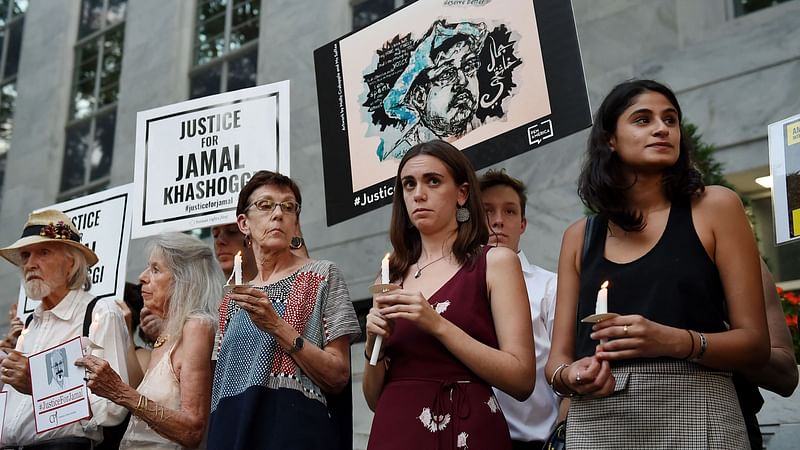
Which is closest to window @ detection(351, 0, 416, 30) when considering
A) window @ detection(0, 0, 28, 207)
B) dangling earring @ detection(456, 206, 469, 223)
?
dangling earring @ detection(456, 206, 469, 223)

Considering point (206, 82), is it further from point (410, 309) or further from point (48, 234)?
point (410, 309)

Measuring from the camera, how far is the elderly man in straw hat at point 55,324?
4.48 m

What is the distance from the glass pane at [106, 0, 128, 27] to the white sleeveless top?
38.4ft

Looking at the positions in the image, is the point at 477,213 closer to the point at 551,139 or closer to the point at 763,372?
the point at 551,139

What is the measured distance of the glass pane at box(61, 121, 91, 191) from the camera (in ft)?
48.8

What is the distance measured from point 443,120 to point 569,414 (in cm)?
202

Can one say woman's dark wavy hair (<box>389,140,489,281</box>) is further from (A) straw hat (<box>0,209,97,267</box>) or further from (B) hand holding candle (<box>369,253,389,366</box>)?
(A) straw hat (<box>0,209,97,267</box>)

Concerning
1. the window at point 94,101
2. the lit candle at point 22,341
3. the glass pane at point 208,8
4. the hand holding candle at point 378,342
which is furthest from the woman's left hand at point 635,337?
the window at point 94,101

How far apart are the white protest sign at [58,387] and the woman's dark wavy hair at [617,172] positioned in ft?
7.57

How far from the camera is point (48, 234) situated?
17.0 ft

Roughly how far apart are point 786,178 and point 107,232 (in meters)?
4.03

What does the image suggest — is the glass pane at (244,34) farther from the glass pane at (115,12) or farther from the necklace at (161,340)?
the necklace at (161,340)

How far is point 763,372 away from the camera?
118 inches

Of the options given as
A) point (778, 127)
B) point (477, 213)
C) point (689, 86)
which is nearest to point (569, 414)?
point (477, 213)
